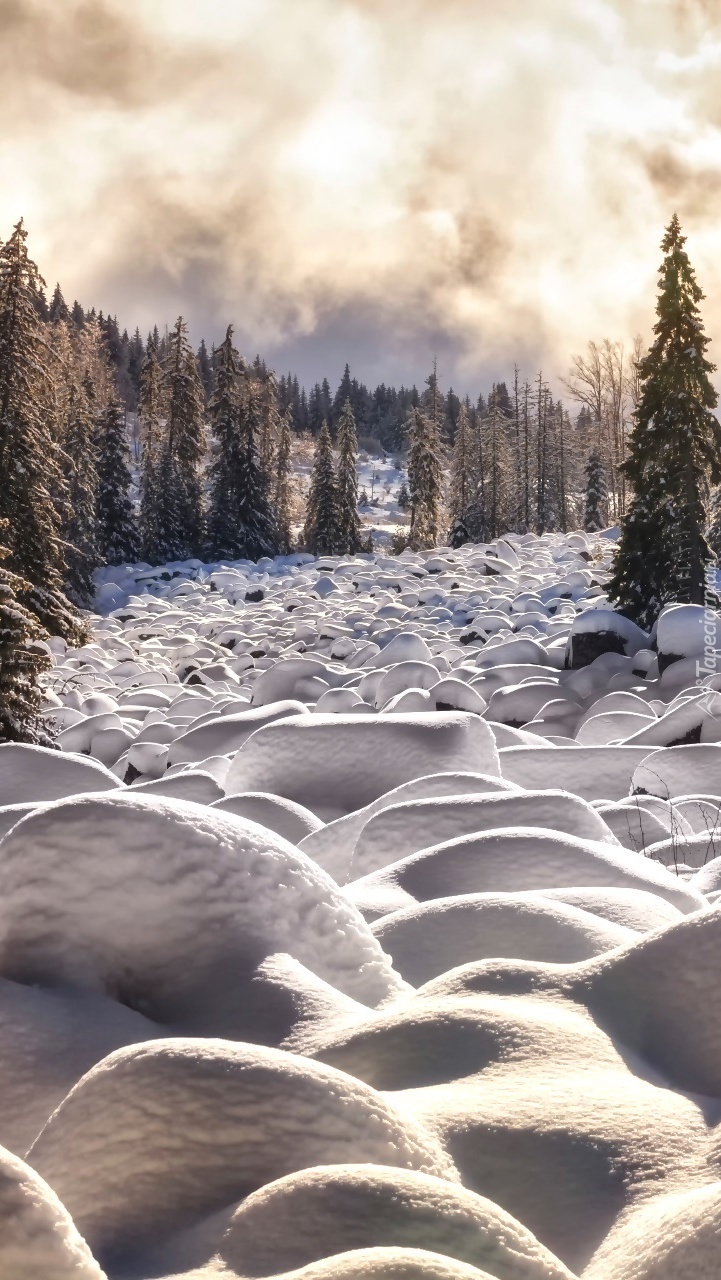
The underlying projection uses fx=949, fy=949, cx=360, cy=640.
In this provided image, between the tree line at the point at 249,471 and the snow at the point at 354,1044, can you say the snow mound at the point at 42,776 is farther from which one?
the tree line at the point at 249,471

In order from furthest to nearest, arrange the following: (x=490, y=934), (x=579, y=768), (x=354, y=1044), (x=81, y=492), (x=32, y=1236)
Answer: (x=81, y=492) < (x=579, y=768) < (x=490, y=934) < (x=354, y=1044) < (x=32, y=1236)

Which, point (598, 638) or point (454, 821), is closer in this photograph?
point (454, 821)

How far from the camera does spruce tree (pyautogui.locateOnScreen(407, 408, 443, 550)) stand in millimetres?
44750

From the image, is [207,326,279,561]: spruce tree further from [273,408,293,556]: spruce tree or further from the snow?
the snow

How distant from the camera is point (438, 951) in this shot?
1941 mm

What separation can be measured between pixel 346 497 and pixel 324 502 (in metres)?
1.35

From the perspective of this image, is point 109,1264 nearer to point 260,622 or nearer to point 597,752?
point 597,752

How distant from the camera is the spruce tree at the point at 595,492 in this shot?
48031 mm

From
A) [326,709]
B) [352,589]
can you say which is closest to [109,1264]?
[326,709]

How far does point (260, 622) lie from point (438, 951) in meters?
16.7

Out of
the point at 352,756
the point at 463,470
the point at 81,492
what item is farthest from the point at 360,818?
the point at 463,470

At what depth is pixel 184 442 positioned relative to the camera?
37.7m

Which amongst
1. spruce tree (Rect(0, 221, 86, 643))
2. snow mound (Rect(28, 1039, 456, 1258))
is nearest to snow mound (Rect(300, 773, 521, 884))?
snow mound (Rect(28, 1039, 456, 1258))

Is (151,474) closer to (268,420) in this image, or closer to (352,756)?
(268,420)
